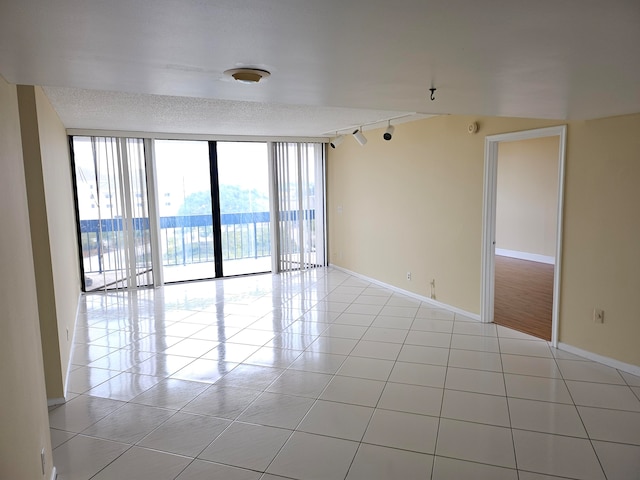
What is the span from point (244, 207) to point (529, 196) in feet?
17.8

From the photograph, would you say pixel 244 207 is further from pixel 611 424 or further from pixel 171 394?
pixel 611 424

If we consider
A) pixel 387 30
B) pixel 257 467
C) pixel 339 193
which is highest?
pixel 387 30

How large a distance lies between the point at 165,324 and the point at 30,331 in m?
3.13

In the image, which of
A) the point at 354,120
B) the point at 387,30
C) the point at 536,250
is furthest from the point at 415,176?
the point at 387,30

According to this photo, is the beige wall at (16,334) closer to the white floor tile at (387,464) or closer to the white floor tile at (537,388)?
the white floor tile at (387,464)

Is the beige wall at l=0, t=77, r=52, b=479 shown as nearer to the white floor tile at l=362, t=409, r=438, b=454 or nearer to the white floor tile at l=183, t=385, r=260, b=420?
the white floor tile at l=183, t=385, r=260, b=420

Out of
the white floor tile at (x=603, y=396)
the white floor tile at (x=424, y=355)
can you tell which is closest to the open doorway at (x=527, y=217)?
the white floor tile at (x=424, y=355)

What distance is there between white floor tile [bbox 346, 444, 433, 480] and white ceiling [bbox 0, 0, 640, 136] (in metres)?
2.15

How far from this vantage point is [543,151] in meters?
8.05

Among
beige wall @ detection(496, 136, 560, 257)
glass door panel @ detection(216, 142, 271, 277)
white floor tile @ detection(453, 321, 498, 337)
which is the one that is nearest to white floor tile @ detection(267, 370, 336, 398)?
white floor tile @ detection(453, 321, 498, 337)

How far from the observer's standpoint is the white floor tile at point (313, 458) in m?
2.47

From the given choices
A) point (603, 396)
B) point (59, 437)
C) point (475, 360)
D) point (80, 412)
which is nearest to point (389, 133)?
point (475, 360)

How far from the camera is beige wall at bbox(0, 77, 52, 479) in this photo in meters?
1.59

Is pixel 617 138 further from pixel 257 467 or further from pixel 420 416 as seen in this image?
pixel 257 467
